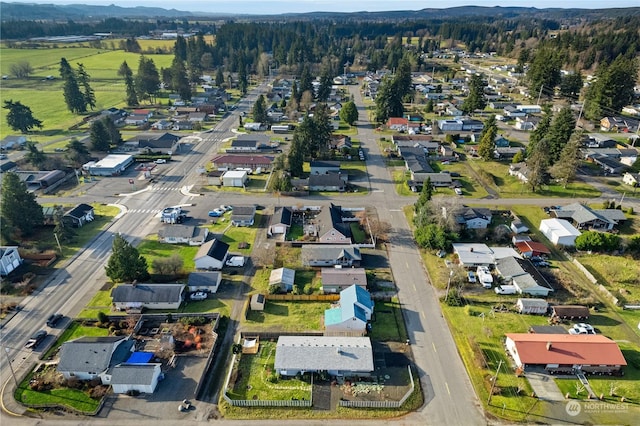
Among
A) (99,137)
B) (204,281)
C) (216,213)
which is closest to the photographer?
(204,281)

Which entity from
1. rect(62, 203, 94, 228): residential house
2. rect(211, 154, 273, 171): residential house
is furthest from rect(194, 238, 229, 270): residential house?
rect(211, 154, 273, 171): residential house

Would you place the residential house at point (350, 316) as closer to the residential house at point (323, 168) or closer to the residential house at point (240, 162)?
the residential house at point (323, 168)

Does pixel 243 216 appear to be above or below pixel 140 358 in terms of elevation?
below

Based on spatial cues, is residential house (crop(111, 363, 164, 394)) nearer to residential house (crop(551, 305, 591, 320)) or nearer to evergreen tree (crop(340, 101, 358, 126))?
residential house (crop(551, 305, 591, 320))

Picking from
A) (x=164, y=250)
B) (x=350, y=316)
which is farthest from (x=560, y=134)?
(x=164, y=250)

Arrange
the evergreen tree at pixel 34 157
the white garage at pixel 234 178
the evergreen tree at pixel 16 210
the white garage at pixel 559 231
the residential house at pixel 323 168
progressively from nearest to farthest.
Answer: the evergreen tree at pixel 16 210
the white garage at pixel 559 231
the white garage at pixel 234 178
the evergreen tree at pixel 34 157
the residential house at pixel 323 168

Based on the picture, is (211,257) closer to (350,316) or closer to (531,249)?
(350,316)

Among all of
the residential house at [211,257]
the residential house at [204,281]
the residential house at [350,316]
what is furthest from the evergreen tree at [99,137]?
the residential house at [350,316]
